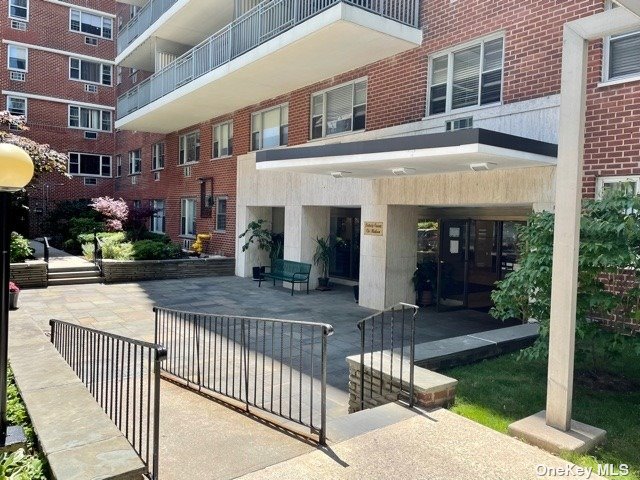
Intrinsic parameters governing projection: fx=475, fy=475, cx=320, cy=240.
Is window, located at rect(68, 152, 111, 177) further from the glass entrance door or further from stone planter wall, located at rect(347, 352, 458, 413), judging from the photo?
stone planter wall, located at rect(347, 352, 458, 413)

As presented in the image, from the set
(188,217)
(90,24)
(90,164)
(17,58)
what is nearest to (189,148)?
(188,217)

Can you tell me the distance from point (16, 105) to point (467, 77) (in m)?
26.5

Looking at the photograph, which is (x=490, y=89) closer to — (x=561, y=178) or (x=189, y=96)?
(x=561, y=178)

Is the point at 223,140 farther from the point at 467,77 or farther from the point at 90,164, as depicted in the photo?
the point at 90,164

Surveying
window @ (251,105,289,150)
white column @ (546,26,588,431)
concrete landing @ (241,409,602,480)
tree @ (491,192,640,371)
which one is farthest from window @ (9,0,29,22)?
concrete landing @ (241,409,602,480)

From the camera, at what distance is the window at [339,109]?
12180 mm

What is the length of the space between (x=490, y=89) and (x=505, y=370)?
575cm

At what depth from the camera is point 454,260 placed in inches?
458

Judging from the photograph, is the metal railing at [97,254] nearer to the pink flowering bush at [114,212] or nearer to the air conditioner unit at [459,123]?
the pink flowering bush at [114,212]

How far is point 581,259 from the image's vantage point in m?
5.27

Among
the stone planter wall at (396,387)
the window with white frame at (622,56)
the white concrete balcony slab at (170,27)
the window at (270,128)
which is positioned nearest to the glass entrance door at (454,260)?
the window with white frame at (622,56)

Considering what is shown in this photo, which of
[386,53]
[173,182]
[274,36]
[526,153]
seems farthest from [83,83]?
[526,153]

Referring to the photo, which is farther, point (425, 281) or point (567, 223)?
point (425, 281)

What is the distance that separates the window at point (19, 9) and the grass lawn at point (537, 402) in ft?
101
